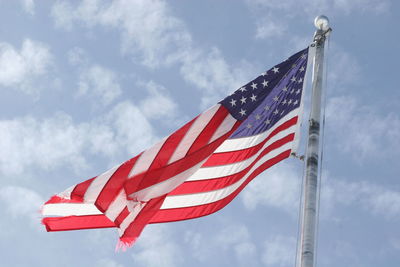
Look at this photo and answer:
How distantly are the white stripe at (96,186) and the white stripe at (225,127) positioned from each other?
2523 mm

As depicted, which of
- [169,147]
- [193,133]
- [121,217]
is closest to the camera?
[121,217]

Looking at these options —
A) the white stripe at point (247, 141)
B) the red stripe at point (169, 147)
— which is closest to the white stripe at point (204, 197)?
the white stripe at point (247, 141)

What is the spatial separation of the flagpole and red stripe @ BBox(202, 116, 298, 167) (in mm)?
960

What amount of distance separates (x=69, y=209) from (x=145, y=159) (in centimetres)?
211

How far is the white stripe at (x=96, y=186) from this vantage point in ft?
51.1

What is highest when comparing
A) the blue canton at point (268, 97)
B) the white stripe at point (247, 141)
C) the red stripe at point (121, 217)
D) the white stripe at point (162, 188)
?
the blue canton at point (268, 97)

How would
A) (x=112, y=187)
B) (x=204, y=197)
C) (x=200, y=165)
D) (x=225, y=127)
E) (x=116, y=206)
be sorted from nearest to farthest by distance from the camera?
1. (x=116, y=206)
2. (x=112, y=187)
3. (x=200, y=165)
4. (x=225, y=127)
5. (x=204, y=197)

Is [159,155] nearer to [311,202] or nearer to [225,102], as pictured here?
[225,102]

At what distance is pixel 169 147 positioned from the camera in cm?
1644

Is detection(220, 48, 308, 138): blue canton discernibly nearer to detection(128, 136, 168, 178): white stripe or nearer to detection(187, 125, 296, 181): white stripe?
detection(187, 125, 296, 181): white stripe

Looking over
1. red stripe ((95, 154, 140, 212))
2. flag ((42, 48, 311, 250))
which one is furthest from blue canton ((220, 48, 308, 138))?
red stripe ((95, 154, 140, 212))

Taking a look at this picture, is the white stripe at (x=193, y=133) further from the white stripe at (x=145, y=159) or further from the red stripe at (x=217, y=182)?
the red stripe at (x=217, y=182)

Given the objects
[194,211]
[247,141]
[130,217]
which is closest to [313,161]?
[247,141]

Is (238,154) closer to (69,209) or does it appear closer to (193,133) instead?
(193,133)
